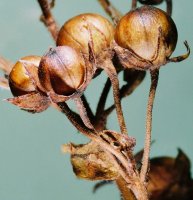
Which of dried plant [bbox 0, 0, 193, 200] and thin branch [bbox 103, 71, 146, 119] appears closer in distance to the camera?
dried plant [bbox 0, 0, 193, 200]

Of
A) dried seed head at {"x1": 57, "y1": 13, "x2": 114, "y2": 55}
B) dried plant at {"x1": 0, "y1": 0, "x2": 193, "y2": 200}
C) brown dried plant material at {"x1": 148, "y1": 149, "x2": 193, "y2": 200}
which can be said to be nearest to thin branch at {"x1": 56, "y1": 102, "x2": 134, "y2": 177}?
dried plant at {"x1": 0, "y1": 0, "x2": 193, "y2": 200}

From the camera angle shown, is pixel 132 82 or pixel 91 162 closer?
pixel 91 162

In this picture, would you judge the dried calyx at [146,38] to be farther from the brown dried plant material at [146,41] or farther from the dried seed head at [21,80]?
the dried seed head at [21,80]

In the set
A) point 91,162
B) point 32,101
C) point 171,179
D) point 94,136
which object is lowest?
point 171,179

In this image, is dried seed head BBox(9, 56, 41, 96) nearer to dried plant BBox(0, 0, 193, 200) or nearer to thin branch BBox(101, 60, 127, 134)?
dried plant BBox(0, 0, 193, 200)

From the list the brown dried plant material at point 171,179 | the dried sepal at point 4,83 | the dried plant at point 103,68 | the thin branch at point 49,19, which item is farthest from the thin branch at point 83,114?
the brown dried plant material at point 171,179

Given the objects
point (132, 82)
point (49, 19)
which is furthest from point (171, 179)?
point (49, 19)

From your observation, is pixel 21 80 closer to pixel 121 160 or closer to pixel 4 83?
pixel 4 83
